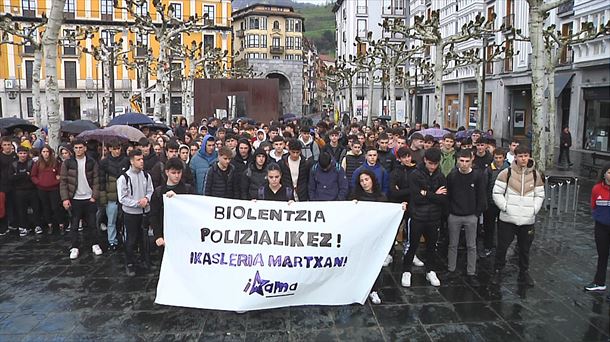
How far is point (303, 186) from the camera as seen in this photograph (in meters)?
7.70

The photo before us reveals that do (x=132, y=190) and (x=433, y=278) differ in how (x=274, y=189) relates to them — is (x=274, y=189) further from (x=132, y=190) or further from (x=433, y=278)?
(x=433, y=278)

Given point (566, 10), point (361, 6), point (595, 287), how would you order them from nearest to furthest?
point (595, 287) → point (566, 10) → point (361, 6)

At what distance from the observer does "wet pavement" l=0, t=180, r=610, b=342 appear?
5.49 meters

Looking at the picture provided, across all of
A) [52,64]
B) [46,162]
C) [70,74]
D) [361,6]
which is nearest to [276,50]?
[361,6]

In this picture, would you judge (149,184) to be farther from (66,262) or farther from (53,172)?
(53,172)

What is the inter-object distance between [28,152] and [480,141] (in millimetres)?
8294

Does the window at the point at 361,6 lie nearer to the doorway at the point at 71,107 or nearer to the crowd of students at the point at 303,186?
the doorway at the point at 71,107

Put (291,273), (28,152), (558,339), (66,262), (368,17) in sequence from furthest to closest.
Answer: (368,17) → (28,152) → (66,262) → (291,273) → (558,339)

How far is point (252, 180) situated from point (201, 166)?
164 cm

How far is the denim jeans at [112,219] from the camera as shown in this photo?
27.8 feet

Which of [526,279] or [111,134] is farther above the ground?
[111,134]

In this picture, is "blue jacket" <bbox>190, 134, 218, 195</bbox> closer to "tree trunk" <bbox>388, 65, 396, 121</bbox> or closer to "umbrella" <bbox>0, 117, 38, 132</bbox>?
"umbrella" <bbox>0, 117, 38, 132</bbox>

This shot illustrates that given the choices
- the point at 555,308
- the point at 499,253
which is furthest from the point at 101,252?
the point at 555,308

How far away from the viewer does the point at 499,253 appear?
7.34 metres
